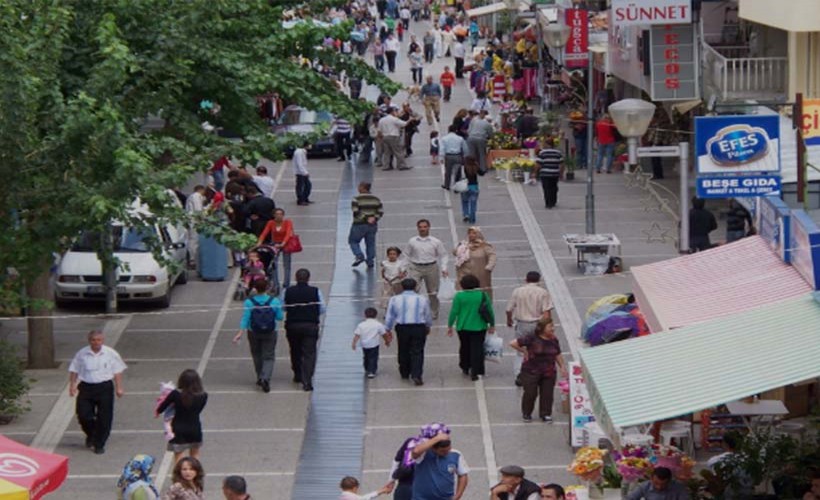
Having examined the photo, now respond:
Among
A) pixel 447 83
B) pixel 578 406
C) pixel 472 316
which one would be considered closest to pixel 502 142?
pixel 447 83

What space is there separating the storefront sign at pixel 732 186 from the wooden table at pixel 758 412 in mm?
4475

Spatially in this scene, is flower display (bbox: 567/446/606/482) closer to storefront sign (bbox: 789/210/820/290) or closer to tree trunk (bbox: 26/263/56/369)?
storefront sign (bbox: 789/210/820/290)

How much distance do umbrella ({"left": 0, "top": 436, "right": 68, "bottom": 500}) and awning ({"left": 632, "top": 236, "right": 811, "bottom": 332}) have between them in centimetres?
650

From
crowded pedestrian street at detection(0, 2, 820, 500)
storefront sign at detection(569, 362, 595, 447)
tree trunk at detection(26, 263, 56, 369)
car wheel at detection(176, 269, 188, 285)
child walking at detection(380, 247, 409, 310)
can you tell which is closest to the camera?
storefront sign at detection(569, 362, 595, 447)

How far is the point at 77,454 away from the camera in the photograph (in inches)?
821

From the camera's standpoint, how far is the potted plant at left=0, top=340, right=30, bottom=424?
853 inches

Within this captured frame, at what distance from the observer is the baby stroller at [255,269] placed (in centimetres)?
2689

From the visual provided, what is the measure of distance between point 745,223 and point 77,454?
1287 cm

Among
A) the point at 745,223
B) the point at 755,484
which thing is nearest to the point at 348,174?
the point at 745,223

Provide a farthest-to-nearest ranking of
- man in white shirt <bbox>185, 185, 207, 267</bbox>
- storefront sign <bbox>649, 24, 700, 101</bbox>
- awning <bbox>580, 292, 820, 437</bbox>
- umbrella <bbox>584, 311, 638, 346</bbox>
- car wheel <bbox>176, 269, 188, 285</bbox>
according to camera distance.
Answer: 1. storefront sign <bbox>649, 24, 700, 101</bbox>
2. man in white shirt <bbox>185, 185, 207, 267</bbox>
3. car wheel <bbox>176, 269, 188, 285</bbox>
4. umbrella <bbox>584, 311, 638, 346</bbox>
5. awning <bbox>580, 292, 820, 437</bbox>

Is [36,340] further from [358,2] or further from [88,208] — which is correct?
[358,2]

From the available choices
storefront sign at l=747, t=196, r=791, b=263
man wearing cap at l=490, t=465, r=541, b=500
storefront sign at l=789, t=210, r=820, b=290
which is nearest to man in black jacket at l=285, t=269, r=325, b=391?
storefront sign at l=747, t=196, r=791, b=263

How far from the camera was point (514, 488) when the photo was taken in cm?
1620

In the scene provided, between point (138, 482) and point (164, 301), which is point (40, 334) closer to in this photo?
point (164, 301)
